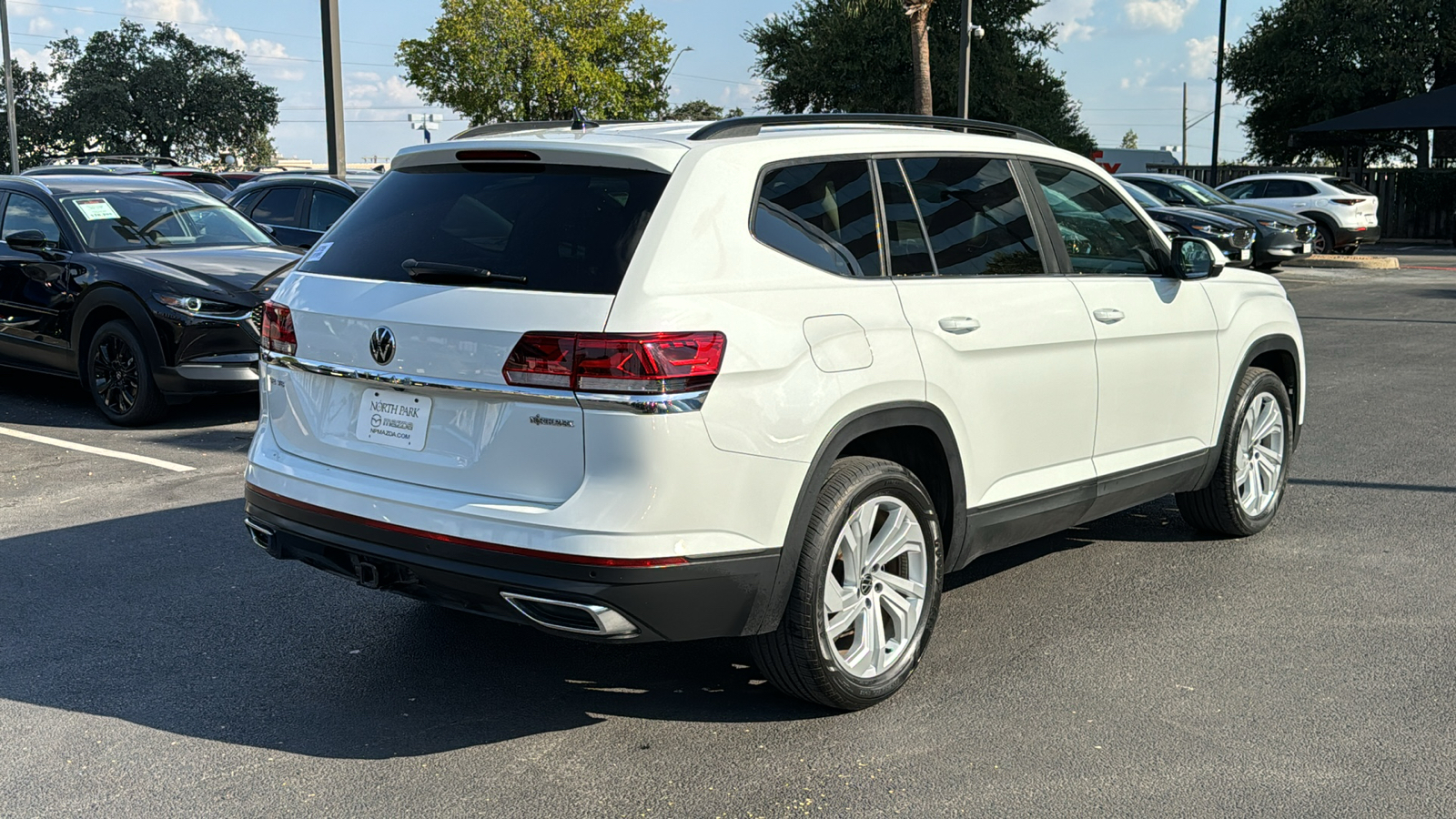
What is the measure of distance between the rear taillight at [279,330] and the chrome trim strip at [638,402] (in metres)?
1.18

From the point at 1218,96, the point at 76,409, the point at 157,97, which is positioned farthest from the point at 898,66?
the point at 157,97

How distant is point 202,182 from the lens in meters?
17.1

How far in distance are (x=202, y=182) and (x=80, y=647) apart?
13.7 meters

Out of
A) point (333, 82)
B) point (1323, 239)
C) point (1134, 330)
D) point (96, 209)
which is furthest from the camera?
point (1323, 239)

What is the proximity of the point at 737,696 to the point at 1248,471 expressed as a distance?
305 centimetres

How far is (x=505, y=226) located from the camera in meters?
3.87

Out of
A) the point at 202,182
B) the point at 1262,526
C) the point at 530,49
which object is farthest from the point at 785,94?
the point at 1262,526

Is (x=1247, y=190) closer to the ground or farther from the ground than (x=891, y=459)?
farther from the ground

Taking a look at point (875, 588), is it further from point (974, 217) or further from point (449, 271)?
point (449, 271)

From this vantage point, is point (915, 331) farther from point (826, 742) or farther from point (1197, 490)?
point (1197, 490)

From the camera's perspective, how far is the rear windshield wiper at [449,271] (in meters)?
3.71

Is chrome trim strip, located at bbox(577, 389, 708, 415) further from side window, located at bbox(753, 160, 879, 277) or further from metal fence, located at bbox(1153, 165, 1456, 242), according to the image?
metal fence, located at bbox(1153, 165, 1456, 242)

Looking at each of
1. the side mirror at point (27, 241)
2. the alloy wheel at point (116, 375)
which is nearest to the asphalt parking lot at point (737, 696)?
the alloy wheel at point (116, 375)

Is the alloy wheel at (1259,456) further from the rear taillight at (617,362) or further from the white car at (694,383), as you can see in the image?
the rear taillight at (617,362)
